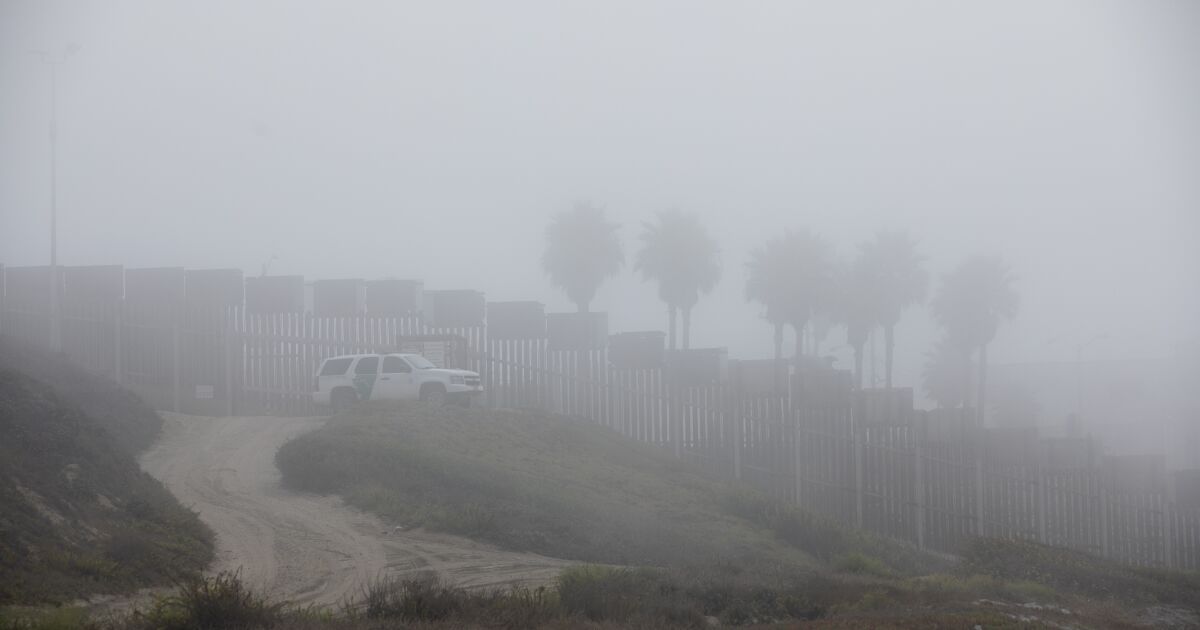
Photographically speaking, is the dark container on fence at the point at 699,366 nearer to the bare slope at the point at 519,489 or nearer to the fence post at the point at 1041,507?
the bare slope at the point at 519,489

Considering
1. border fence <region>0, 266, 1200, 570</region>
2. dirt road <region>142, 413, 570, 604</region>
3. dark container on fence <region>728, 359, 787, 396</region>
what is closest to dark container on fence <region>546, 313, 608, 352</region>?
border fence <region>0, 266, 1200, 570</region>

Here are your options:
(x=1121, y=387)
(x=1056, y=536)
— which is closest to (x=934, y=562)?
(x=1056, y=536)

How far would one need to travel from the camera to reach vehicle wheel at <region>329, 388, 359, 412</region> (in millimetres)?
30359

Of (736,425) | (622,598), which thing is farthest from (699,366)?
(622,598)

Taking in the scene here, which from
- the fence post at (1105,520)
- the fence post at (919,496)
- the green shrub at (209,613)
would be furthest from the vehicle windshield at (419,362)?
the green shrub at (209,613)

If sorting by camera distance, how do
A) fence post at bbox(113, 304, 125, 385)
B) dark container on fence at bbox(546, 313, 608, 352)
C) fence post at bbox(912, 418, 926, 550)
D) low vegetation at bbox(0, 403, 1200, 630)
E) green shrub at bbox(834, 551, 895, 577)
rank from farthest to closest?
1. fence post at bbox(113, 304, 125, 385)
2. dark container on fence at bbox(546, 313, 608, 352)
3. fence post at bbox(912, 418, 926, 550)
4. green shrub at bbox(834, 551, 895, 577)
5. low vegetation at bbox(0, 403, 1200, 630)

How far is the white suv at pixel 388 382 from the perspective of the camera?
30.1 m

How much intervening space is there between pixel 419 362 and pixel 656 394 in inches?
315

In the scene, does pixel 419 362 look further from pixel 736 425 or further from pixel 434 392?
pixel 736 425

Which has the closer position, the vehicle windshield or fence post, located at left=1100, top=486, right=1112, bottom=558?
the vehicle windshield

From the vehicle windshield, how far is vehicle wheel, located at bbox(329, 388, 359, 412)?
180 centimetres

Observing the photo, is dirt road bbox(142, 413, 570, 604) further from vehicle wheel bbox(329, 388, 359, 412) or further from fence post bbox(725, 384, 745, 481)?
fence post bbox(725, 384, 745, 481)

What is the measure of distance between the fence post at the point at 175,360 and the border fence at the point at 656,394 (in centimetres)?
6

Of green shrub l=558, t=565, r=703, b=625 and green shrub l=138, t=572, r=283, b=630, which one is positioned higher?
green shrub l=138, t=572, r=283, b=630
